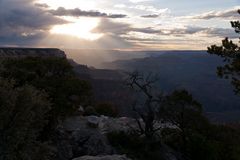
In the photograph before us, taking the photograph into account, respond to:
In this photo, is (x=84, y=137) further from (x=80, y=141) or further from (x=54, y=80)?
(x=54, y=80)

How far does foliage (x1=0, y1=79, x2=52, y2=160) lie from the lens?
864 inches

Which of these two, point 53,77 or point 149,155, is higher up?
point 53,77

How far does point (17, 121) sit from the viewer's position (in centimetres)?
2252

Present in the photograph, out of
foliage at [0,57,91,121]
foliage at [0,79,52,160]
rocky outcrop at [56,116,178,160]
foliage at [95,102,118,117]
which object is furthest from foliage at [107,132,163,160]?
foliage at [95,102,118,117]

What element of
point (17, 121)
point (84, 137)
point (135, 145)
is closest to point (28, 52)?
point (84, 137)

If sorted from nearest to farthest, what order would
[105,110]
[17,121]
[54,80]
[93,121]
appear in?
[17,121], [54,80], [93,121], [105,110]

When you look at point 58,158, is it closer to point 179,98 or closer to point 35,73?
point 35,73

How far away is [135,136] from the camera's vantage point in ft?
160

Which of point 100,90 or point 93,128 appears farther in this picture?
point 100,90

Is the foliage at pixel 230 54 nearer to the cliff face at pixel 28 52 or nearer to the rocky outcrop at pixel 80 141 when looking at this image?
the rocky outcrop at pixel 80 141

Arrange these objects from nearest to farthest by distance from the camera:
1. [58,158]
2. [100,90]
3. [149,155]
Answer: [58,158], [149,155], [100,90]

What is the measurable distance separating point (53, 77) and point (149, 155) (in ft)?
47.0

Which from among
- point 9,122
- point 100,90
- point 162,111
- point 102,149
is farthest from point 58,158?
Result: point 100,90

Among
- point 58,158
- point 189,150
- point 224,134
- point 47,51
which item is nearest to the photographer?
point 58,158
